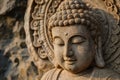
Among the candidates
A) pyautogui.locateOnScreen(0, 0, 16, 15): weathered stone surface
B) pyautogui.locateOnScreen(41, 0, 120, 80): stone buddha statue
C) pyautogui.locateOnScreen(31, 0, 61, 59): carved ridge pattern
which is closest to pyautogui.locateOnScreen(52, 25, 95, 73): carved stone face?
pyautogui.locateOnScreen(41, 0, 120, 80): stone buddha statue

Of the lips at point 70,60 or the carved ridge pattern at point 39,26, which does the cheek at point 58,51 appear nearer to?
the lips at point 70,60

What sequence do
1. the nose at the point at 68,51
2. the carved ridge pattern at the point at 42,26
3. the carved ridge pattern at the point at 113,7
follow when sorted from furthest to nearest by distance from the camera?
the carved ridge pattern at the point at 42,26 < the carved ridge pattern at the point at 113,7 < the nose at the point at 68,51

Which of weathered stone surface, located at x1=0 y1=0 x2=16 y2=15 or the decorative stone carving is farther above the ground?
weathered stone surface, located at x1=0 y1=0 x2=16 y2=15

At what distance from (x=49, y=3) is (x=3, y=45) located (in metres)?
0.46

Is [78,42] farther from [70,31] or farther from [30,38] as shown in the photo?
[30,38]

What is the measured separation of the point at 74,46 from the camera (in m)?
2.18

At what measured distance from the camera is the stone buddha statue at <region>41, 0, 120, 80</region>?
2.16 meters

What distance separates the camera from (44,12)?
2.41m

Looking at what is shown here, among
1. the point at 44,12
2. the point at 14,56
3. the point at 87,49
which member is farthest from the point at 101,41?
the point at 14,56

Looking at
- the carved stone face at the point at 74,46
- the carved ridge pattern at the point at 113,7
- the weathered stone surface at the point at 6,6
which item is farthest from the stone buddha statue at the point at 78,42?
the weathered stone surface at the point at 6,6

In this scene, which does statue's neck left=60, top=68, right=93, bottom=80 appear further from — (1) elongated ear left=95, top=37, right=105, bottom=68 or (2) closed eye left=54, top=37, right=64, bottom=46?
(2) closed eye left=54, top=37, right=64, bottom=46

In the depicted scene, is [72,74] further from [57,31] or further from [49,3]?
[49,3]

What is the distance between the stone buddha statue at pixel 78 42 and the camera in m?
2.16

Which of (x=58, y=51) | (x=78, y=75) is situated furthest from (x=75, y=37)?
(x=78, y=75)
